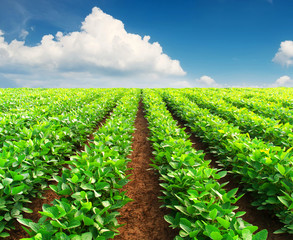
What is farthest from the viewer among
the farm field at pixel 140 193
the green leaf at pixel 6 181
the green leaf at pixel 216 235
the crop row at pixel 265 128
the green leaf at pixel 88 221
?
the crop row at pixel 265 128

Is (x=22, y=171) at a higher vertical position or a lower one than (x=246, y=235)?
lower

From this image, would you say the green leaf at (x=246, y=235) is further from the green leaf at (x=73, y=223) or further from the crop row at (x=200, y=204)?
the green leaf at (x=73, y=223)

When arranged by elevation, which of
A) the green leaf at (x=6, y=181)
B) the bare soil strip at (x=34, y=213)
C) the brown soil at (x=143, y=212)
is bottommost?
the bare soil strip at (x=34, y=213)

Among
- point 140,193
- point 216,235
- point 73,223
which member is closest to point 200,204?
point 216,235

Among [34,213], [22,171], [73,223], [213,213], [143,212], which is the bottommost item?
[34,213]

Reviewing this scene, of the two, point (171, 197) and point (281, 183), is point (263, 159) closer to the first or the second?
point (281, 183)

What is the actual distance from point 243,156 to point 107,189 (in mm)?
3028

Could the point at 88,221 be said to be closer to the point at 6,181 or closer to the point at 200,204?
the point at 200,204

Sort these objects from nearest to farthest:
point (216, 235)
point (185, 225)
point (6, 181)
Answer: point (216, 235)
point (185, 225)
point (6, 181)

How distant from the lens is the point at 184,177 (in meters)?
3.03

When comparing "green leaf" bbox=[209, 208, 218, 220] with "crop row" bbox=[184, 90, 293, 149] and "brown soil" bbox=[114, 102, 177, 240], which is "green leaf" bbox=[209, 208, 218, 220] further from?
"crop row" bbox=[184, 90, 293, 149]

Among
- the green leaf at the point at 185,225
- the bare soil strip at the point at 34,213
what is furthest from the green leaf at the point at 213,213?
the bare soil strip at the point at 34,213

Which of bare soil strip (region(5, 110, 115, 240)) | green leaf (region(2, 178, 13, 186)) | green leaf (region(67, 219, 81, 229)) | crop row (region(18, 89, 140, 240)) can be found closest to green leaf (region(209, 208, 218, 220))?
crop row (region(18, 89, 140, 240))

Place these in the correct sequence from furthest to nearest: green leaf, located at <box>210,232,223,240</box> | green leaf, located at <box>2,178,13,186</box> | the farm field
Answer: green leaf, located at <box>2,178,13,186</box> → the farm field → green leaf, located at <box>210,232,223,240</box>
